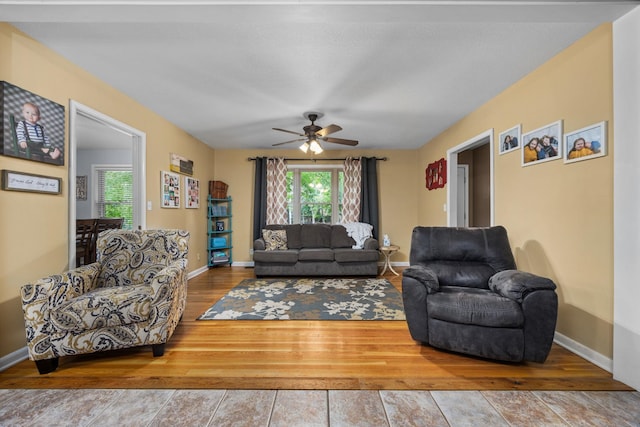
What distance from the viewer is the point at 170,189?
13.7 ft

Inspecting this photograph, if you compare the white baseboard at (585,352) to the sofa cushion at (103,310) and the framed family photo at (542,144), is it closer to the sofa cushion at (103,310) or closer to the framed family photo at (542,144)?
the framed family photo at (542,144)

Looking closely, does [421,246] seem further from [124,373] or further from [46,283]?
[46,283]

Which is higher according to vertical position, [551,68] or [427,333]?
[551,68]

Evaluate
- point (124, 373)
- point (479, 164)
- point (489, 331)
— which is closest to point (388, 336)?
point (489, 331)

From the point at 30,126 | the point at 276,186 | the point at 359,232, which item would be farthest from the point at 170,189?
the point at 359,232

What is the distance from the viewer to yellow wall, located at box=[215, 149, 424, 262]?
598 cm

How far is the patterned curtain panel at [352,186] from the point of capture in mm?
5871

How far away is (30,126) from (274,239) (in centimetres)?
350

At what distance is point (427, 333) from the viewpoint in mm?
2219

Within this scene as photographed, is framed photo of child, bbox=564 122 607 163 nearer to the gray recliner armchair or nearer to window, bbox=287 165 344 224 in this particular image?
the gray recliner armchair

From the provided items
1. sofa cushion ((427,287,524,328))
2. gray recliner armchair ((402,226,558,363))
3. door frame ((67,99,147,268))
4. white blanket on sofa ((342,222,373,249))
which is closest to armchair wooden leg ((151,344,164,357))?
door frame ((67,99,147,268))

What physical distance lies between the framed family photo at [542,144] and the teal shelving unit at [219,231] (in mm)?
4898

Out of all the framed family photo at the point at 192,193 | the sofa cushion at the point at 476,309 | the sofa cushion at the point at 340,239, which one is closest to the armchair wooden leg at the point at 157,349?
the sofa cushion at the point at 476,309

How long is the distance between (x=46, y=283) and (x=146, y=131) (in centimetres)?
239
